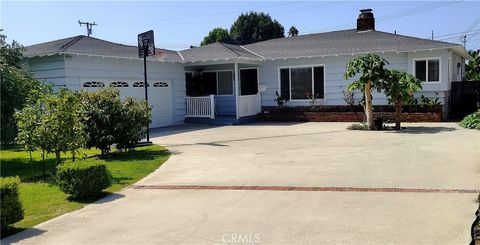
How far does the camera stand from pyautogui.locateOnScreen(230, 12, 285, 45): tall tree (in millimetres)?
54938

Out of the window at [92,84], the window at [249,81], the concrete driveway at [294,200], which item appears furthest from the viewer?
the window at [249,81]

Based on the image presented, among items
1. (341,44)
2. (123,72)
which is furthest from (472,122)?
(123,72)

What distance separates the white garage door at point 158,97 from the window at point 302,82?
5.47 metres

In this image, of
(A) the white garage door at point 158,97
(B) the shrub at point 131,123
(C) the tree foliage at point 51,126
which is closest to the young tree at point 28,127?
(C) the tree foliage at point 51,126

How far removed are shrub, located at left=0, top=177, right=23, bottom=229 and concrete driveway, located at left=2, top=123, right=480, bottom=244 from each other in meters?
0.26

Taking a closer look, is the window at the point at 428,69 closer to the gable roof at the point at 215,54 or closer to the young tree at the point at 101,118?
the gable roof at the point at 215,54

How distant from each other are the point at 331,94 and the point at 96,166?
48.6 feet

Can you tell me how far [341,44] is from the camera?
20.9m

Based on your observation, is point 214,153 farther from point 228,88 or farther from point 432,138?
point 228,88

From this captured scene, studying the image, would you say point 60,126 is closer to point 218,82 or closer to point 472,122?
point 472,122

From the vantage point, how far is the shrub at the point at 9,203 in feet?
17.2


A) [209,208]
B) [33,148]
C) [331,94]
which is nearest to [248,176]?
[209,208]

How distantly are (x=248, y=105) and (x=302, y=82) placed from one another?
110 inches

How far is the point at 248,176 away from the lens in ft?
27.1
